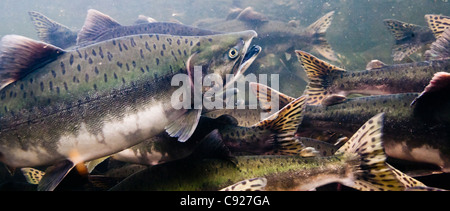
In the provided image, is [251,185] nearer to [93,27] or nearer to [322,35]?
[93,27]

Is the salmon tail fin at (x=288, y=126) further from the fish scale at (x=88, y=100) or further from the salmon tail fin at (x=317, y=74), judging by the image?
the salmon tail fin at (x=317, y=74)

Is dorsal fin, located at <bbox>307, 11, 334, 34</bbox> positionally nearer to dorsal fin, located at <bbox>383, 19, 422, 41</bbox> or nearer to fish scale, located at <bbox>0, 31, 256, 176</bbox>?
dorsal fin, located at <bbox>383, 19, 422, 41</bbox>

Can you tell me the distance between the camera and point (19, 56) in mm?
1904

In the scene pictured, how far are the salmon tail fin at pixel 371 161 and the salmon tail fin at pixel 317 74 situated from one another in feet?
5.26

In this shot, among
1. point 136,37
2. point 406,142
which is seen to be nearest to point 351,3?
point 406,142

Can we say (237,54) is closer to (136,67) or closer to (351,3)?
(136,67)

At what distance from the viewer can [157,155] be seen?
2428 mm

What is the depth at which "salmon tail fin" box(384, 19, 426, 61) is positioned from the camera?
4.69 m

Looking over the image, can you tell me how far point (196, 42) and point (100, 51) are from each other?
93 centimetres

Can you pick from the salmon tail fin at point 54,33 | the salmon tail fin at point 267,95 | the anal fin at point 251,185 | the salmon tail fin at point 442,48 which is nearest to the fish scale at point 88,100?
the anal fin at point 251,185

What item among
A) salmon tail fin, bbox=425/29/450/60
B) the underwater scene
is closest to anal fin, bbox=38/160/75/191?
the underwater scene

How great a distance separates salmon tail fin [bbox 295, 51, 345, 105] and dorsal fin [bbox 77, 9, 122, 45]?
10.6 feet

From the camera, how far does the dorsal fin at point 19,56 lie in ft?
6.10

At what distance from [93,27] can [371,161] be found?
14.0 feet
